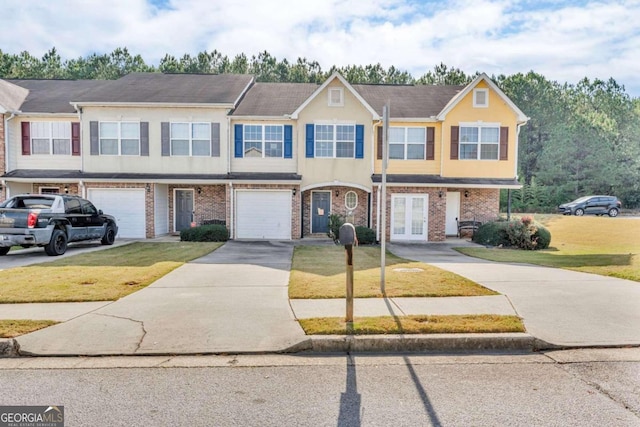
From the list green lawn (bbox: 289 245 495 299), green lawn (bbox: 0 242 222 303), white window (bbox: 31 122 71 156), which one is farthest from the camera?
white window (bbox: 31 122 71 156)

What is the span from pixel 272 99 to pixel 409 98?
7.12 metres

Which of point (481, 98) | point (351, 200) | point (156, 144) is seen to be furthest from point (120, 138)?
point (481, 98)

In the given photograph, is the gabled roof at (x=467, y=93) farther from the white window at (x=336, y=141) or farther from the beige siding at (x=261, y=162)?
the beige siding at (x=261, y=162)

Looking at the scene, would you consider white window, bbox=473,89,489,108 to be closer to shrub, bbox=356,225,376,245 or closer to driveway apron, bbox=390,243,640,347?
shrub, bbox=356,225,376,245

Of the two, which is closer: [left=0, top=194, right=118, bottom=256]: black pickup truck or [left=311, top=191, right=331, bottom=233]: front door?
[left=0, top=194, right=118, bottom=256]: black pickup truck

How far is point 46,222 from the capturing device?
13.9m

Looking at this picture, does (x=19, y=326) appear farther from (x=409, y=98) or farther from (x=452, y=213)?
(x=409, y=98)

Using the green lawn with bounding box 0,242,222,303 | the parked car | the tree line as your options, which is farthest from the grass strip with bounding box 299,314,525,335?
the tree line

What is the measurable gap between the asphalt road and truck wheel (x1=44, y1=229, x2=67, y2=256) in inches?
388

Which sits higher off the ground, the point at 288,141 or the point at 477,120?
the point at 477,120

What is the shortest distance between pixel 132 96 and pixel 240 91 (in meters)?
5.12

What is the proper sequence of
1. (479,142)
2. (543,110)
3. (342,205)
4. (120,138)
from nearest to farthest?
(120,138) → (479,142) → (342,205) → (543,110)

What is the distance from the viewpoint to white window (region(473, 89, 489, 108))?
21.0 m

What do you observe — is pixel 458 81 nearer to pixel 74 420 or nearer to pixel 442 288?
pixel 442 288
